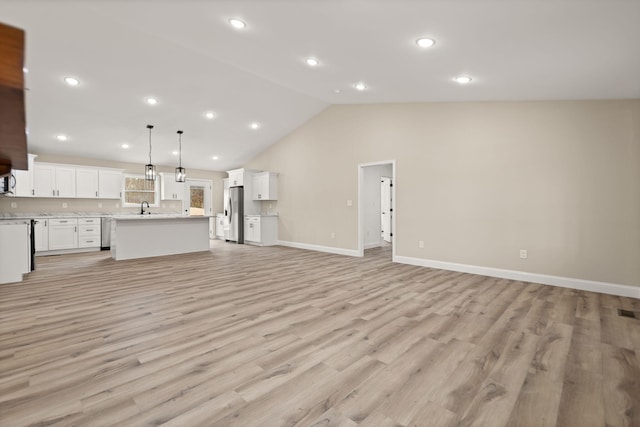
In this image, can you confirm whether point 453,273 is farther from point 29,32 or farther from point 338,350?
point 29,32

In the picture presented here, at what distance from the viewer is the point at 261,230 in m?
8.27

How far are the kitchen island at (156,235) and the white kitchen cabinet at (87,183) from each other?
1685mm

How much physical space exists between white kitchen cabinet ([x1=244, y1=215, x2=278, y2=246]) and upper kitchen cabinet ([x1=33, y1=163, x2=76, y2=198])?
4.23 meters

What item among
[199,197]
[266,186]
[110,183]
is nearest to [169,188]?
[199,197]

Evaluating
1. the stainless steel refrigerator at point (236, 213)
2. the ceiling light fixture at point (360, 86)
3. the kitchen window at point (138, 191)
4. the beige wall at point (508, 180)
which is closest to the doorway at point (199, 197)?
the kitchen window at point (138, 191)

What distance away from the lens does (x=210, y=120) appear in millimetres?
6703

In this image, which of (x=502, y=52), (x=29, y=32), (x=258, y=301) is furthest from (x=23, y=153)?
(x=29, y=32)

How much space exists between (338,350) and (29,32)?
5241 mm

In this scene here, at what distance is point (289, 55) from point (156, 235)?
4825mm

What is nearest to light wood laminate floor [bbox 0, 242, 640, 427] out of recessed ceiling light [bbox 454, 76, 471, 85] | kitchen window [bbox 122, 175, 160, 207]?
recessed ceiling light [bbox 454, 76, 471, 85]

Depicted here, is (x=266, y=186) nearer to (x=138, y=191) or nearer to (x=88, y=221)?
(x=138, y=191)

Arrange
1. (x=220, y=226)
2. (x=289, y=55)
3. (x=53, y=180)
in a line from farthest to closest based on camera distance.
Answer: (x=220, y=226) → (x=53, y=180) → (x=289, y=55)

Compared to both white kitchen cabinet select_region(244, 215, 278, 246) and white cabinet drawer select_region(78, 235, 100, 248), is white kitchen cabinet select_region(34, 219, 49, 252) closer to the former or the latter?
white cabinet drawer select_region(78, 235, 100, 248)

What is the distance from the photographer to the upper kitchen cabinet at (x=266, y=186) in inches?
331
